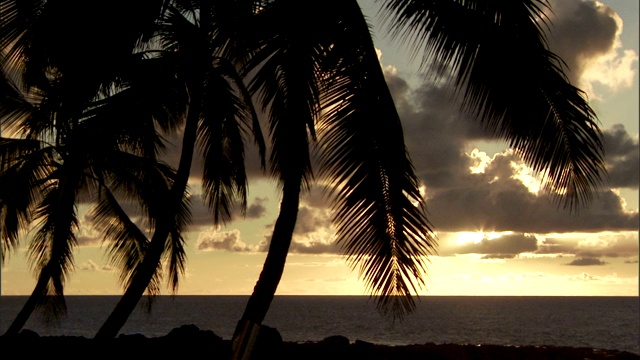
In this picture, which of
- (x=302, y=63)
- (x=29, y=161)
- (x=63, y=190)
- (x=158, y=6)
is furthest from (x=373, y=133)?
(x=29, y=161)

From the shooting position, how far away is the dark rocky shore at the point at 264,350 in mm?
11500

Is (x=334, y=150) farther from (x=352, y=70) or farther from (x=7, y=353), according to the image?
(x=7, y=353)

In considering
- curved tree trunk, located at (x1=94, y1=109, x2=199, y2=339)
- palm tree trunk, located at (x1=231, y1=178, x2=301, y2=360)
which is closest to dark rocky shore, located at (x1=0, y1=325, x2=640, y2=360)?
curved tree trunk, located at (x1=94, y1=109, x2=199, y2=339)

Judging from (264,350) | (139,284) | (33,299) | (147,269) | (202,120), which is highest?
(202,120)

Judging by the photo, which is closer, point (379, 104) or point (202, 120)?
point (379, 104)

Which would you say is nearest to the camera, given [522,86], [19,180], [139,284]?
[522,86]

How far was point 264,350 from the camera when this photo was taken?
1084 centimetres

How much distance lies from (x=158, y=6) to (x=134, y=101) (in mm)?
1394

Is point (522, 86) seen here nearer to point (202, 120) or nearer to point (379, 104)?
point (379, 104)

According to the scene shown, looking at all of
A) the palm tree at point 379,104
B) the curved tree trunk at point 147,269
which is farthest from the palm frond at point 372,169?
the curved tree trunk at point 147,269

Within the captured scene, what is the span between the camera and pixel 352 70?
968 cm

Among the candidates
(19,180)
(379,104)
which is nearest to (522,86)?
(379,104)

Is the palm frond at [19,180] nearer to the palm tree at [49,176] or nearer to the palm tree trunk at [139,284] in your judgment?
the palm tree at [49,176]

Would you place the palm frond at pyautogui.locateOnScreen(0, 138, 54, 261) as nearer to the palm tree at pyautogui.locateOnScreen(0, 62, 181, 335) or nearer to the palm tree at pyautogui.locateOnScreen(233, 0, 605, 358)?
the palm tree at pyautogui.locateOnScreen(0, 62, 181, 335)
